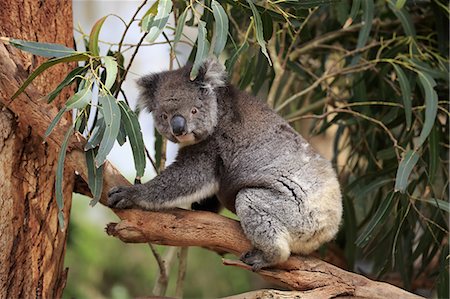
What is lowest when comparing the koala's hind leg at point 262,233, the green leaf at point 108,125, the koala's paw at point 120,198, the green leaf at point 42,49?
the koala's hind leg at point 262,233

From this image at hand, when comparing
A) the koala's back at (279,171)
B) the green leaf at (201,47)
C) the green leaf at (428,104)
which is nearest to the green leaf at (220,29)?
the green leaf at (201,47)

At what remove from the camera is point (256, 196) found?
2.89 metres

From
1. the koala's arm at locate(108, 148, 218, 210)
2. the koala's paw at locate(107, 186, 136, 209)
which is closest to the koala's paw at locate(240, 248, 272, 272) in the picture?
the koala's arm at locate(108, 148, 218, 210)

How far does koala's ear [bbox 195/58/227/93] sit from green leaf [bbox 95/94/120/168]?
2.47 feet

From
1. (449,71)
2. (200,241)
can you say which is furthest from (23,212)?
(449,71)

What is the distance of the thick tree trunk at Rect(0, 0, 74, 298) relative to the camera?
2688mm

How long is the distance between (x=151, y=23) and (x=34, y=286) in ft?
3.99

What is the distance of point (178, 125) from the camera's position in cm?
294

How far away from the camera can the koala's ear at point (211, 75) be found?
305 cm

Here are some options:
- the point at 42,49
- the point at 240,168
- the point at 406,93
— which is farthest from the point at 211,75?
the point at 406,93

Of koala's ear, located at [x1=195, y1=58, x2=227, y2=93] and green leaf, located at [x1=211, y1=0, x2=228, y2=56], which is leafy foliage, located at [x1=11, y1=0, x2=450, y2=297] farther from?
green leaf, located at [x1=211, y1=0, x2=228, y2=56]

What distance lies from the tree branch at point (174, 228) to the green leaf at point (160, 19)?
615 millimetres

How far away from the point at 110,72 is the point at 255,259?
99 centimetres

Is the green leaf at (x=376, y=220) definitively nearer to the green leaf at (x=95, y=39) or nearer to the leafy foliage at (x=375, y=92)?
the leafy foliage at (x=375, y=92)
